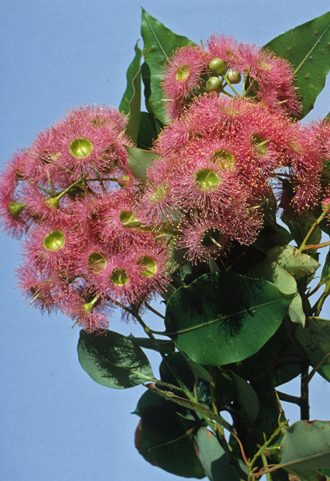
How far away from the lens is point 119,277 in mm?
1025

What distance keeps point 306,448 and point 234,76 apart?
0.44 meters

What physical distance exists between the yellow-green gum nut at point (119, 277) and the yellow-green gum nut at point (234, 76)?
0.92 feet

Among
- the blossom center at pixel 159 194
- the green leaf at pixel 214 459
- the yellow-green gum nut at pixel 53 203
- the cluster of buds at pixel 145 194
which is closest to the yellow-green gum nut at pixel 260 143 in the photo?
the cluster of buds at pixel 145 194

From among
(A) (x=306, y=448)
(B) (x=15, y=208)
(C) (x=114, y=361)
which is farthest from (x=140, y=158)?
(A) (x=306, y=448)

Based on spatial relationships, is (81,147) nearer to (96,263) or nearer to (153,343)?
(96,263)

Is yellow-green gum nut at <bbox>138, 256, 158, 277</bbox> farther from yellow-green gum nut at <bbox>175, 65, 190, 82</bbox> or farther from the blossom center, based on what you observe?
yellow-green gum nut at <bbox>175, 65, 190, 82</bbox>

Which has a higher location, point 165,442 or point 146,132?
point 146,132

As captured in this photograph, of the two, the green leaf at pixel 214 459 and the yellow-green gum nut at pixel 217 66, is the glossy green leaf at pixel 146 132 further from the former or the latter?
the green leaf at pixel 214 459

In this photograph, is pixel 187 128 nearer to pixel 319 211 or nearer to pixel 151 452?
pixel 319 211

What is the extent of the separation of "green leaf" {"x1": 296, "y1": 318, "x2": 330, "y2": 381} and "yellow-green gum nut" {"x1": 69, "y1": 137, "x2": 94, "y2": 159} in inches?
12.4

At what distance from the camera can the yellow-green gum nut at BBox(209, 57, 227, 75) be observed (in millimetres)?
1132

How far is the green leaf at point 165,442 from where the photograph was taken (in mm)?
1181

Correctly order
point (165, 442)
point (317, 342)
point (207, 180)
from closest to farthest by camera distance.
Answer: point (207, 180), point (317, 342), point (165, 442)

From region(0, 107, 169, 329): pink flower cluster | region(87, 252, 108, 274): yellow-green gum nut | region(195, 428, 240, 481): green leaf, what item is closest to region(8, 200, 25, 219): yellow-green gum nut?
region(0, 107, 169, 329): pink flower cluster
